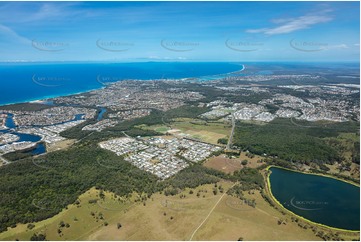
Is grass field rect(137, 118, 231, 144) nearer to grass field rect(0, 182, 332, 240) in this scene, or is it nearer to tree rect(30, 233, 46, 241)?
grass field rect(0, 182, 332, 240)

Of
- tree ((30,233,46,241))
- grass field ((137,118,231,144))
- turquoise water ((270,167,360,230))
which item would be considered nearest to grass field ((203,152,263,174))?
turquoise water ((270,167,360,230))

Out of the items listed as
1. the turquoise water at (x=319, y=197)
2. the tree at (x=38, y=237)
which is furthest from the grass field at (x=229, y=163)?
the tree at (x=38, y=237)

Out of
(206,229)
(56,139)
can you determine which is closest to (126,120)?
(56,139)

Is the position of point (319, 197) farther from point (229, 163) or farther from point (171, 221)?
point (171, 221)

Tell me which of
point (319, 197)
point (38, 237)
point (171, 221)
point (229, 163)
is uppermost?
point (229, 163)

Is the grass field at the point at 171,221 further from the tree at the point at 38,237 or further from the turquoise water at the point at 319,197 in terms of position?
the turquoise water at the point at 319,197

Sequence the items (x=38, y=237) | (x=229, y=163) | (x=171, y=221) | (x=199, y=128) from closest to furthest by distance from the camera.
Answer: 1. (x=38, y=237)
2. (x=171, y=221)
3. (x=229, y=163)
4. (x=199, y=128)

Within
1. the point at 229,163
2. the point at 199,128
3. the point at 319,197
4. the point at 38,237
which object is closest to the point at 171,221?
the point at 38,237

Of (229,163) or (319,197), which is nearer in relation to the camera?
(319,197)

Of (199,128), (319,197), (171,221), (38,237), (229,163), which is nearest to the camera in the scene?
(38,237)

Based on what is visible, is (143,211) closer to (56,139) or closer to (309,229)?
(309,229)
